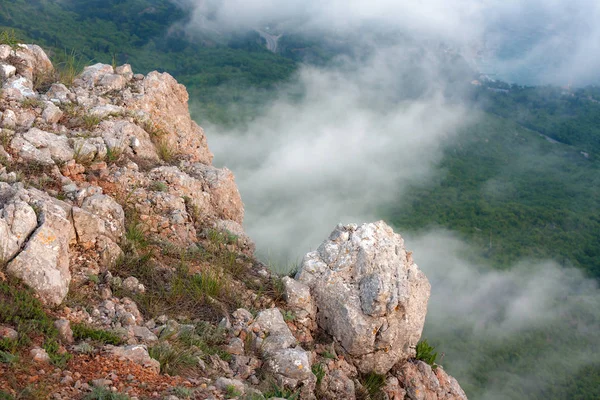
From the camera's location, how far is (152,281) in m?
6.62

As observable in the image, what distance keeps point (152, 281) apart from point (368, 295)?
3.30 metres

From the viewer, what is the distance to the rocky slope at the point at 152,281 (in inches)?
187

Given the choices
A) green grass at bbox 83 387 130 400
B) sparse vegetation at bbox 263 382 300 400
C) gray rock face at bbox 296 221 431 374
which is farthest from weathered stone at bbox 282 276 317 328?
green grass at bbox 83 387 130 400

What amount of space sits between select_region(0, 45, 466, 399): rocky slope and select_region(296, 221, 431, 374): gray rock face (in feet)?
0.08

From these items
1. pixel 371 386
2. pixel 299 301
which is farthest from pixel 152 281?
pixel 371 386

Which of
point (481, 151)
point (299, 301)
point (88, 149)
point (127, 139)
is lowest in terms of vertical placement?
point (299, 301)

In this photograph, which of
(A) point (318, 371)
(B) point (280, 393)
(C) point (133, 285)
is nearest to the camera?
(B) point (280, 393)

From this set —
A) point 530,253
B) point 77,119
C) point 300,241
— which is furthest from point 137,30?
point 77,119

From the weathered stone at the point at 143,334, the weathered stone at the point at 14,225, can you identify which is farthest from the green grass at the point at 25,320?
the weathered stone at the point at 143,334

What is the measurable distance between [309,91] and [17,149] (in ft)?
441

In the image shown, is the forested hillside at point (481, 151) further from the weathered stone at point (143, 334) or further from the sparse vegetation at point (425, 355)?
the weathered stone at point (143, 334)

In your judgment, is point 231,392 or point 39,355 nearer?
point 39,355

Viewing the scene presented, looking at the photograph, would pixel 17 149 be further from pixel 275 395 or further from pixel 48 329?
pixel 275 395

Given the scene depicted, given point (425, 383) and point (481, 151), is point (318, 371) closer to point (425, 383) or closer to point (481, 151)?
point (425, 383)
